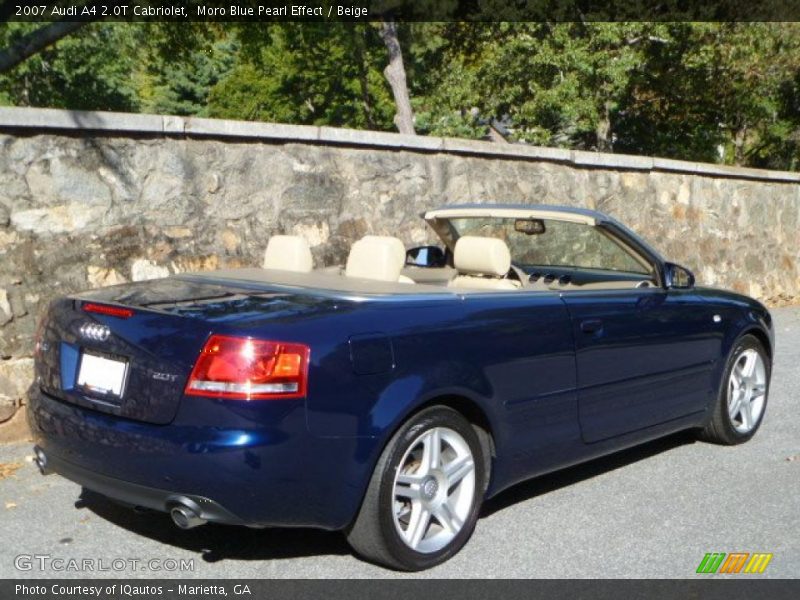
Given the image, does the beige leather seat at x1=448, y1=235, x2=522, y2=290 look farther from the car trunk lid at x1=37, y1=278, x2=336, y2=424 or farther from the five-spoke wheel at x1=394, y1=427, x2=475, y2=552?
the car trunk lid at x1=37, y1=278, x2=336, y2=424

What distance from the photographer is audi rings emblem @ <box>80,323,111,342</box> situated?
14.0 feet

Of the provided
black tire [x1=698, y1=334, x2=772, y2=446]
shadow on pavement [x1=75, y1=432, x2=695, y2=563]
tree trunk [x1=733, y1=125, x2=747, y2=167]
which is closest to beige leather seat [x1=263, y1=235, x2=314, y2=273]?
shadow on pavement [x1=75, y1=432, x2=695, y2=563]

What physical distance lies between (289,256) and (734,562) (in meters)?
2.56

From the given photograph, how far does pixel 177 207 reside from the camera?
7488 mm

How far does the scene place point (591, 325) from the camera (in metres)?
5.25

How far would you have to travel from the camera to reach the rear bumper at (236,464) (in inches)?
153

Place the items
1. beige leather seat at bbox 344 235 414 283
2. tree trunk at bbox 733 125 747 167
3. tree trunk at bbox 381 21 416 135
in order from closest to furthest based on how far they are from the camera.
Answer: beige leather seat at bbox 344 235 414 283
tree trunk at bbox 381 21 416 135
tree trunk at bbox 733 125 747 167

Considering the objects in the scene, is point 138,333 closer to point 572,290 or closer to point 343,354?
point 343,354

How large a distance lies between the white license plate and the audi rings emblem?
7 centimetres

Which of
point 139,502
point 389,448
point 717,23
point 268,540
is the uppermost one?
point 717,23

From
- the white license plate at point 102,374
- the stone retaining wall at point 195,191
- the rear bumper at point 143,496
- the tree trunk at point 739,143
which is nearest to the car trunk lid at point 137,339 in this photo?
the white license plate at point 102,374

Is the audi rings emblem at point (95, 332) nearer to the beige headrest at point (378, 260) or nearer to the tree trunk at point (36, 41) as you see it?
the beige headrest at point (378, 260)

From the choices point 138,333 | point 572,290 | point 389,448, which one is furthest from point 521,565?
point 138,333

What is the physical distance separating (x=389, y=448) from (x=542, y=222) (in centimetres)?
210
